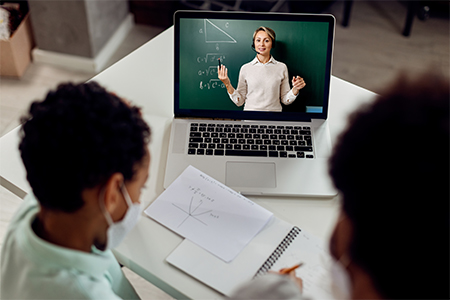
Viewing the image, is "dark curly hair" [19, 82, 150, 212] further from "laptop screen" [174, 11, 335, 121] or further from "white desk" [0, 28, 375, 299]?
"laptop screen" [174, 11, 335, 121]

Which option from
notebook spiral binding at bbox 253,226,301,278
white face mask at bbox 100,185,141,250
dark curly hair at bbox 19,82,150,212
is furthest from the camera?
notebook spiral binding at bbox 253,226,301,278

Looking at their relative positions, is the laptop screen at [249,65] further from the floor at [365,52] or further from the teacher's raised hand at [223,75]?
the floor at [365,52]

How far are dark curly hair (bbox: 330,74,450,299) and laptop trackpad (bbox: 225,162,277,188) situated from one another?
1.60 ft

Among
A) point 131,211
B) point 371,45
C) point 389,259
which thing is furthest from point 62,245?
point 371,45

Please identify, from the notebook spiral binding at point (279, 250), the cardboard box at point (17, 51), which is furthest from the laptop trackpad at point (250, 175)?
the cardboard box at point (17, 51)

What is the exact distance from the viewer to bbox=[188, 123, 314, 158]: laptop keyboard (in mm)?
1047

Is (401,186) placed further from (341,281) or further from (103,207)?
(103,207)

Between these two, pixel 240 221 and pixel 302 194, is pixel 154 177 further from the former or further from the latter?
pixel 302 194

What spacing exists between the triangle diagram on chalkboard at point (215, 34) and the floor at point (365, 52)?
134 centimetres

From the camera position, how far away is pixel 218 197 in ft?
3.10

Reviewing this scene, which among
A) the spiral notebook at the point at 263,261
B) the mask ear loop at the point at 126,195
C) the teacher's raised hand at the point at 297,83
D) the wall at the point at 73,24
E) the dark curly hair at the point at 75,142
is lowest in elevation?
the wall at the point at 73,24

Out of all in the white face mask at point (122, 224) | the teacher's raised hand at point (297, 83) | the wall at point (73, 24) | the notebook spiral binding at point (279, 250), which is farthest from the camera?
the wall at point (73, 24)

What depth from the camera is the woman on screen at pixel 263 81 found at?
42.3 inches

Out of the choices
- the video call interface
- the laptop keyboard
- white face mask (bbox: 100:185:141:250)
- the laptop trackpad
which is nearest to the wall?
the video call interface
